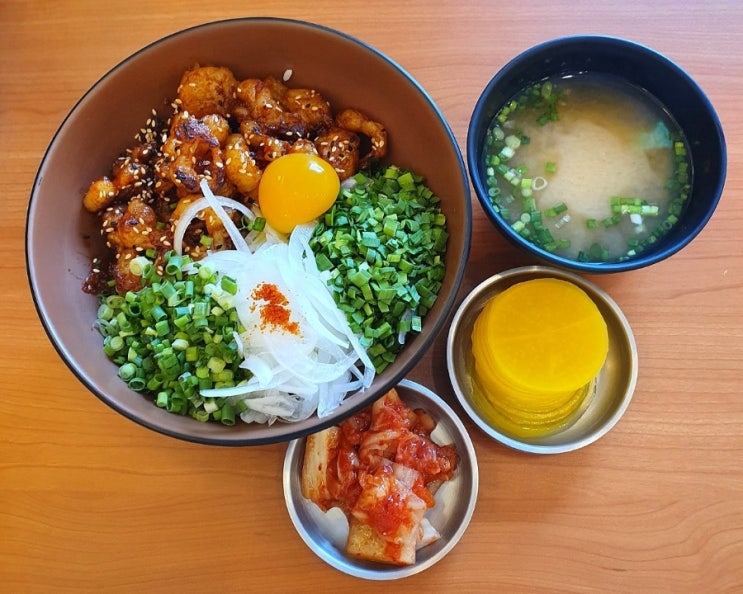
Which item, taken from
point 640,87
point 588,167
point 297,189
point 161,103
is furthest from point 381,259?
point 640,87

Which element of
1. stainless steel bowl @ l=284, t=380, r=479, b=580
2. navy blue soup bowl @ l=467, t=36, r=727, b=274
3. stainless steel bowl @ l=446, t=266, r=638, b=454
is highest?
navy blue soup bowl @ l=467, t=36, r=727, b=274

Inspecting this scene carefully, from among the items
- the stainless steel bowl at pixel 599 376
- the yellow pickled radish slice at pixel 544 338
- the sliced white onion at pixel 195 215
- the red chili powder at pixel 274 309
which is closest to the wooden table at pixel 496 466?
the stainless steel bowl at pixel 599 376

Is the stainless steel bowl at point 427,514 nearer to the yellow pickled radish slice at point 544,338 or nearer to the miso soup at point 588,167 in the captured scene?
the yellow pickled radish slice at point 544,338

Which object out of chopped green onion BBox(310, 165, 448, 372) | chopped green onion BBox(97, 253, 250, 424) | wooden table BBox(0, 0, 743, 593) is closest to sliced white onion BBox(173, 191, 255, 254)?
chopped green onion BBox(97, 253, 250, 424)

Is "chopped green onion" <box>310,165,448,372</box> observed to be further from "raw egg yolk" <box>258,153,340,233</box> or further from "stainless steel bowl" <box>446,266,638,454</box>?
"stainless steel bowl" <box>446,266,638,454</box>

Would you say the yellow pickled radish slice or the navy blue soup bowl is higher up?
the navy blue soup bowl

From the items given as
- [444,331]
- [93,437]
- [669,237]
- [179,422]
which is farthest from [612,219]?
[93,437]

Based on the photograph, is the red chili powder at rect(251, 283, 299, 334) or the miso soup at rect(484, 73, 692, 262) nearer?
the red chili powder at rect(251, 283, 299, 334)
